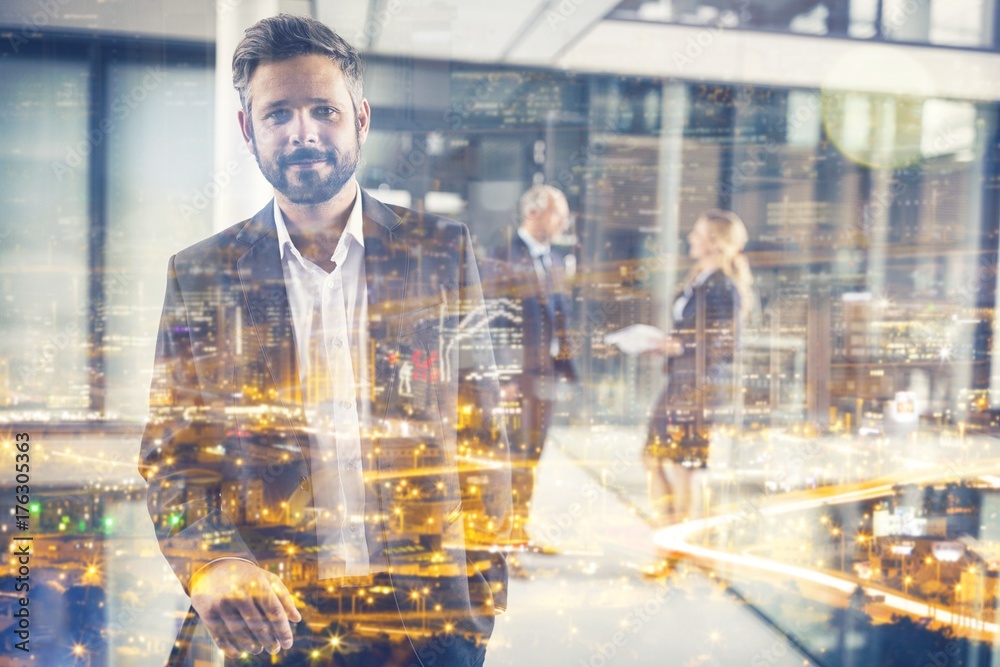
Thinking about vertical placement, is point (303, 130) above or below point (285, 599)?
above

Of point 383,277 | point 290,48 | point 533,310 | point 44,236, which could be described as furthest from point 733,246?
point 44,236

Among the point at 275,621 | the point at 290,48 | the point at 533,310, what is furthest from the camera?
the point at 533,310

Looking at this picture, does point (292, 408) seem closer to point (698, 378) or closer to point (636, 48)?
point (698, 378)

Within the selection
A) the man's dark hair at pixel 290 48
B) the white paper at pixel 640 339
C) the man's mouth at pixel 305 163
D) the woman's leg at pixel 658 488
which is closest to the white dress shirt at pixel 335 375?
the man's mouth at pixel 305 163

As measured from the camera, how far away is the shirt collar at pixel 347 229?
159cm

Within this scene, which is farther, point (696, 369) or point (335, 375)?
point (696, 369)

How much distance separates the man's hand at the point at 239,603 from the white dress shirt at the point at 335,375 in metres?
0.16

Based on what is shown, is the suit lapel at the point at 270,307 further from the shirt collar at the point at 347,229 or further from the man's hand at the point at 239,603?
the man's hand at the point at 239,603

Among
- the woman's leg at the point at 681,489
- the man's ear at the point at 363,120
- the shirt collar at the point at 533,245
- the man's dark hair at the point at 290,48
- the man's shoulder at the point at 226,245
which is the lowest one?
the woman's leg at the point at 681,489

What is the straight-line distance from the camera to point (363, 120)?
1.62m

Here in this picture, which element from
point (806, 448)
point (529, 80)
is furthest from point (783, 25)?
point (806, 448)

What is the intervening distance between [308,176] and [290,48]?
296mm

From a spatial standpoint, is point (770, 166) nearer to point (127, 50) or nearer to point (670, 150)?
point (670, 150)

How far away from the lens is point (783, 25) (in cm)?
235
